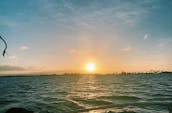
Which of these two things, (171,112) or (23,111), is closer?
(23,111)

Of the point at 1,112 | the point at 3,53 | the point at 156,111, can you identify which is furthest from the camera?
the point at 1,112

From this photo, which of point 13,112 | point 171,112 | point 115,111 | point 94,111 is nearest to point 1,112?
point 13,112

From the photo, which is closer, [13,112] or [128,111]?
[13,112]

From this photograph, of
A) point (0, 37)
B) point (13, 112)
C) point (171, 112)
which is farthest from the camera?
point (171, 112)

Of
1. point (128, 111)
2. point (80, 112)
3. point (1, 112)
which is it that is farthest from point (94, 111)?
point (1, 112)

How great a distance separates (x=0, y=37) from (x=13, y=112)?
50.8 feet

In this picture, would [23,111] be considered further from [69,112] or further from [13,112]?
[69,112]

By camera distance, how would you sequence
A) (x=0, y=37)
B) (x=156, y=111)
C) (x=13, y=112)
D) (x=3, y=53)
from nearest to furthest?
(x=0, y=37), (x=3, y=53), (x=13, y=112), (x=156, y=111)

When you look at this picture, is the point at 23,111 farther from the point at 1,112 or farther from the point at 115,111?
the point at 115,111

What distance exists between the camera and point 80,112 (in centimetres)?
2586

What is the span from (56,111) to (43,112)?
1818 mm

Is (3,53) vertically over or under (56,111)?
over

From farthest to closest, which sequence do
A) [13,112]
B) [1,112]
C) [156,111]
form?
1. [1,112]
2. [156,111]
3. [13,112]

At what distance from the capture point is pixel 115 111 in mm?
25422
